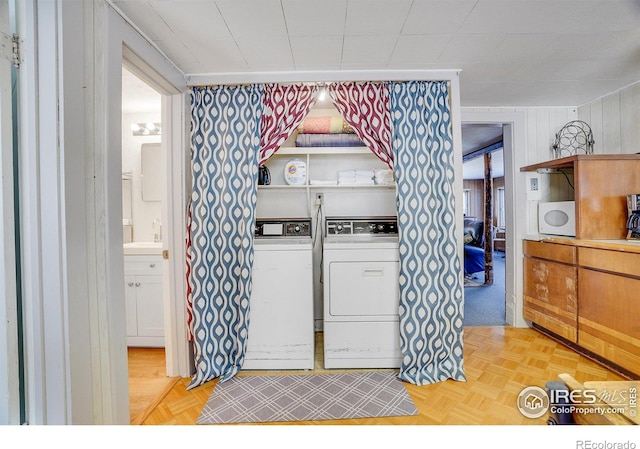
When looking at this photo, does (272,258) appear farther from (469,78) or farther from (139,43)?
(469,78)

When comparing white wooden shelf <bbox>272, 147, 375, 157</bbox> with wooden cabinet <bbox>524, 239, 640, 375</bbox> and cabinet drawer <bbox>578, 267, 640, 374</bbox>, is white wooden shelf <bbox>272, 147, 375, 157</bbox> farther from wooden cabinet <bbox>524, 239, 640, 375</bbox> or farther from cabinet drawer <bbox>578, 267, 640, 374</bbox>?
cabinet drawer <bbox>578, 267, 640, 374</bbox>

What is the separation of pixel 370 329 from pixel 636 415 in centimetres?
153

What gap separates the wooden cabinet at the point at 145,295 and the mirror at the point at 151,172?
0.80 metres

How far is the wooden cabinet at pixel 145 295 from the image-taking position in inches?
95.4

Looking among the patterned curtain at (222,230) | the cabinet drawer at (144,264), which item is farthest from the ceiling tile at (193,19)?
the cabinet drawer at (144,264)

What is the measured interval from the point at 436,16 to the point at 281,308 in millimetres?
2079

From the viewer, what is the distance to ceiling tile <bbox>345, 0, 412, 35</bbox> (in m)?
1.43

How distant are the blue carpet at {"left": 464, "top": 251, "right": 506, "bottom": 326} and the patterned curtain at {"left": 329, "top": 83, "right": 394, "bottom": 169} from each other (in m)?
2.20

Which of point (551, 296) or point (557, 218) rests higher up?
point (557, 218)

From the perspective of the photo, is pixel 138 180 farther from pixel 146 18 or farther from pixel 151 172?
pixel 146 18

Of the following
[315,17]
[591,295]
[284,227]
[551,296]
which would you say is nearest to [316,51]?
[315,17]

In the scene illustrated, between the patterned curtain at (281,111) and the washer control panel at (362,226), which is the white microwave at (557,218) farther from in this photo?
the patterned curtain at (281,111)

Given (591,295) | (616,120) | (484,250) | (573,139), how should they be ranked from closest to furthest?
(591,295) < (616,120) < (573,139) < (484,250)

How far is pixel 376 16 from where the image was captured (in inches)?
59.8
